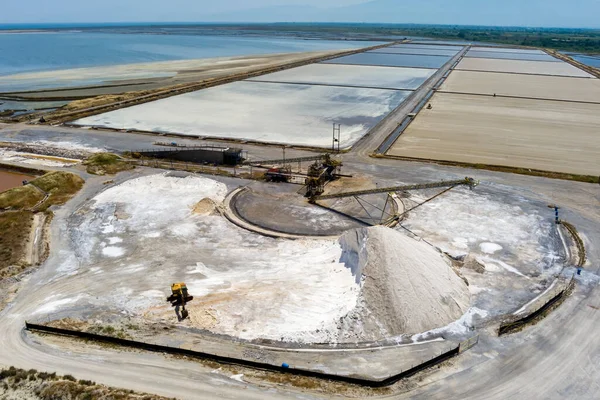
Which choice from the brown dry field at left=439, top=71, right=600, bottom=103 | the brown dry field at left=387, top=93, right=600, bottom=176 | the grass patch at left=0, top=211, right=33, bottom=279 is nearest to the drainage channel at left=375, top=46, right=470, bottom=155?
the brown dry field at left=387, top=93, right=600, bottom=176

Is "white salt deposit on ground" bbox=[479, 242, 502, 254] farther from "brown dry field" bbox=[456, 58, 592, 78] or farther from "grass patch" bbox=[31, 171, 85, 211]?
"brown dry field" bbox=[456, 58, 592, 78]

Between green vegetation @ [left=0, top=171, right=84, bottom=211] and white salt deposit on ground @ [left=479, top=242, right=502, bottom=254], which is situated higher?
green vegetation @ [left=0, top=171, right=84, bottom=211]

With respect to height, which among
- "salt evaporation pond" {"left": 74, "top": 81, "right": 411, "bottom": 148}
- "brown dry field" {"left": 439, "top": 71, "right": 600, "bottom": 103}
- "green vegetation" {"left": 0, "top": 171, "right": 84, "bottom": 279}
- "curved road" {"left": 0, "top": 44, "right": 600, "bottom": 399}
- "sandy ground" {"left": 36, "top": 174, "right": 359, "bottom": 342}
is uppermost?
"brown dry field" {"left": 439, "top": 71, "right": 600, "bottom": 103}

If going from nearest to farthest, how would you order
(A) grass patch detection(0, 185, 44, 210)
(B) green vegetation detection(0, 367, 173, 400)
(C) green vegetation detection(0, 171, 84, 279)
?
(B) green vegetation detection(0, 367, 173, 400) < (C) green vegetation detection(0, 171, 84, 279) < (A) grass patch detection(0, 185, 44, 210)

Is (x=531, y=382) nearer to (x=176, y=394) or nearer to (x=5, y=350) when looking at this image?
(x=176, y=394)

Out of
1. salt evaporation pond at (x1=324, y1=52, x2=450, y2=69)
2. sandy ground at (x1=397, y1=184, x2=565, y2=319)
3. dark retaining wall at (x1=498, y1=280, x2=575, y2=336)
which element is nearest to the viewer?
dark retaining wall at (x1=498, y1=280, x2=575, y2=336)

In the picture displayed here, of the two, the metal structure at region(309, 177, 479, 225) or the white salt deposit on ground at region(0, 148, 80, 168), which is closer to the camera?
the metal structure at region(309, 177, 479, 225)

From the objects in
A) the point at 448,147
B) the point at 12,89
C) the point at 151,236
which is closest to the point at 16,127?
the point at 12,89

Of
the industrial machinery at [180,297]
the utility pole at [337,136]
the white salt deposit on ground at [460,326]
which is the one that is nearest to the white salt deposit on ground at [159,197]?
the industrial machinery at [180,297]
